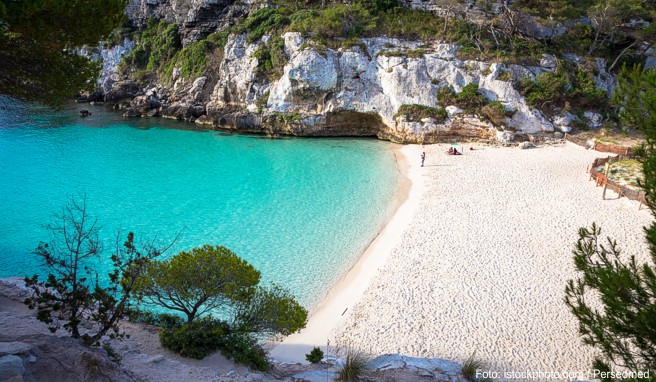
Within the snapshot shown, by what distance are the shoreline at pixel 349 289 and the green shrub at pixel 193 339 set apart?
8.97 feet

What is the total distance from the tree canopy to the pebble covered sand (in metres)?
9.73

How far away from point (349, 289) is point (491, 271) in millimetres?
5444

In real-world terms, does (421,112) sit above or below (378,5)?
below

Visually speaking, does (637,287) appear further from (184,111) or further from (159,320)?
(184,111)

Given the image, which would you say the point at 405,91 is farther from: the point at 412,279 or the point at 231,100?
the point at 412,279

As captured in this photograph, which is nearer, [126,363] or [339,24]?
[126,363]

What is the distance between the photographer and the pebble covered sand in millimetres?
10328

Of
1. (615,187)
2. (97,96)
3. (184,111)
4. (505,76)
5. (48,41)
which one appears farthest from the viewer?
(97,96)

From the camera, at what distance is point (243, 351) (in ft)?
25.3

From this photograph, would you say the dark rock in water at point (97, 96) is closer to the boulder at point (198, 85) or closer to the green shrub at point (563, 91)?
the boulder at point (198, 85)

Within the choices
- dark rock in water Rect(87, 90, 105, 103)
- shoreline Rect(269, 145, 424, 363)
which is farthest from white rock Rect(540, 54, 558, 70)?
dark rock in water Rect(87, 90, 105, 103)

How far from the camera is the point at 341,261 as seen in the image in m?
14.9

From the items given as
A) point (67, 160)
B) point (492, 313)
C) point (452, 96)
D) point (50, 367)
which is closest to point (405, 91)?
point (452, 96)

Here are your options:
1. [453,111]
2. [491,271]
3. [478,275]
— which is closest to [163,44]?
[453,111]
